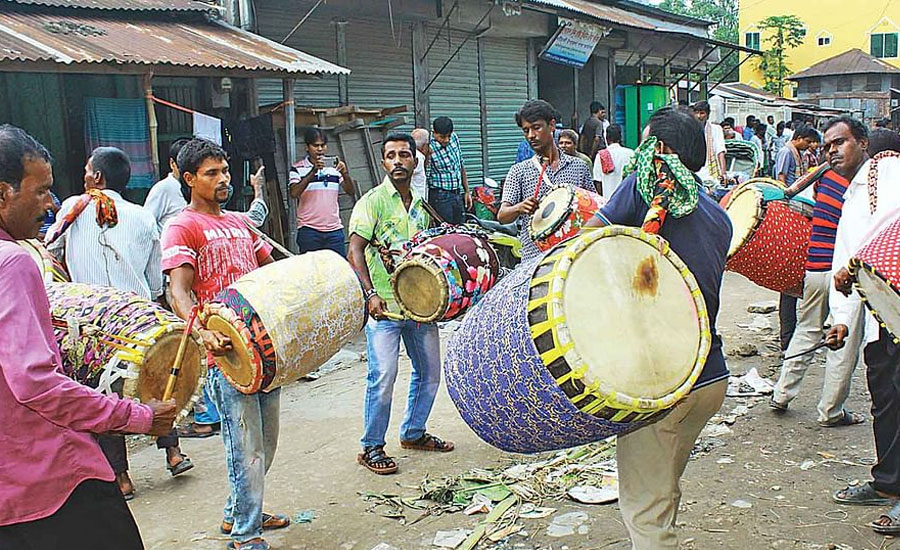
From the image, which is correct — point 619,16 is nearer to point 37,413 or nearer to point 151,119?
point 151,119

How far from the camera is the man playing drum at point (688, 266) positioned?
3.07m

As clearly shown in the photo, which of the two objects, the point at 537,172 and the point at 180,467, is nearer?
the point at 180,467

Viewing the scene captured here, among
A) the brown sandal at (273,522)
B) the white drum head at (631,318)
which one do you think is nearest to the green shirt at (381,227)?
the brown sandal at (273,522)

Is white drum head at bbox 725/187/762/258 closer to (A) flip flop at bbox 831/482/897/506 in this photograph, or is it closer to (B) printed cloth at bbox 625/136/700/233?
(A) flip flop at bbox 831/482/897/506

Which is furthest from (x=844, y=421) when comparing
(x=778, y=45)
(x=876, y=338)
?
(x=778, y=45)

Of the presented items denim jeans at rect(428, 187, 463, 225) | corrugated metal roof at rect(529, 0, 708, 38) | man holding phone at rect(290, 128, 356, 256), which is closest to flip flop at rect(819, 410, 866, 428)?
man holding phone at rect(290, 128, 356, 256)

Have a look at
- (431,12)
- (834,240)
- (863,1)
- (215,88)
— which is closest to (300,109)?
(215,88)

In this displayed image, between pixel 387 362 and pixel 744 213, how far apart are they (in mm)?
2334

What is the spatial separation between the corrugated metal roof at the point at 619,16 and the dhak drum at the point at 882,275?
350 inches

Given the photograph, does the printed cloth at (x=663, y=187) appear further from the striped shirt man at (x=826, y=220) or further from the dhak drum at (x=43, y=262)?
the dhak drum at (x=43, y=262)

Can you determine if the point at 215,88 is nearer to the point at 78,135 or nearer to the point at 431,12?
the point at 78,135

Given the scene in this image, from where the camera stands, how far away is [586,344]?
8.77 feet

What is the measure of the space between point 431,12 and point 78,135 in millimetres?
4826

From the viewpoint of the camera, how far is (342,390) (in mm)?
6660
